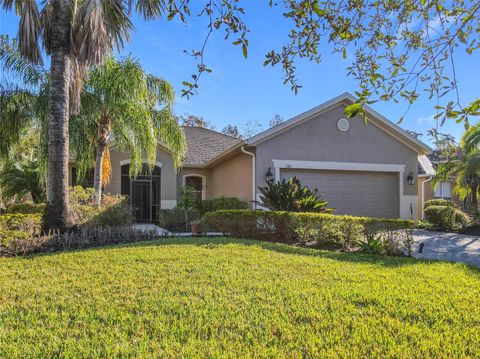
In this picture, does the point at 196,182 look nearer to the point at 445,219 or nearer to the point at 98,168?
the point at 98,168

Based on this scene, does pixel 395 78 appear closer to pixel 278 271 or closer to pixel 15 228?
pixel 278 271

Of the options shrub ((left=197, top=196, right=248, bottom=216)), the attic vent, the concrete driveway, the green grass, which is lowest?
the concrete driveway

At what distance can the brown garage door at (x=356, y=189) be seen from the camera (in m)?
14.8

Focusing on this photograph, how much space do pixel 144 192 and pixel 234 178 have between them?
507 cm

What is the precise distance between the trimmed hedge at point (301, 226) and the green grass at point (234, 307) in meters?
2.19

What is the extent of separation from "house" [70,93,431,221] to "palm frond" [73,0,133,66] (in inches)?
233

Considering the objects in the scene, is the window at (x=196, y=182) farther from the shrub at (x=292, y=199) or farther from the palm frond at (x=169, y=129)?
the shrub at (x=292, y=199)

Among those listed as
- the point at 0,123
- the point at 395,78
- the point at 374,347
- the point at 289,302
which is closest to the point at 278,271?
→ the point at 289,302

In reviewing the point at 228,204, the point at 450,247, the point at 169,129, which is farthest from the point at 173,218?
the point at 450,247

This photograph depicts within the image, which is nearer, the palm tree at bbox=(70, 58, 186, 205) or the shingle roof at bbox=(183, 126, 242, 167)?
the palm tree at bbox=(70, 58, 186, 205)

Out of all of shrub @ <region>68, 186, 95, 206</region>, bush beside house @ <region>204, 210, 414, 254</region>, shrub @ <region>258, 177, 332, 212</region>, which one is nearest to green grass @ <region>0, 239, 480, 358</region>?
bush beside house @ <region>204, 210, 414, 254</region>

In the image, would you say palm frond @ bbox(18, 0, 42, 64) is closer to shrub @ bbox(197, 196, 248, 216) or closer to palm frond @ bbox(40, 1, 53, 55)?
palm frond @ bbox(40, 1, 53, 55)

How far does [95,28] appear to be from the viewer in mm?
9711

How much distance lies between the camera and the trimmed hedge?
9.29 meters
